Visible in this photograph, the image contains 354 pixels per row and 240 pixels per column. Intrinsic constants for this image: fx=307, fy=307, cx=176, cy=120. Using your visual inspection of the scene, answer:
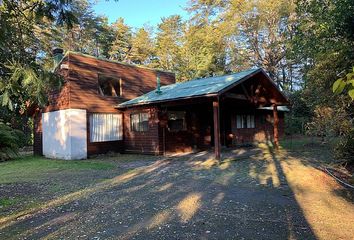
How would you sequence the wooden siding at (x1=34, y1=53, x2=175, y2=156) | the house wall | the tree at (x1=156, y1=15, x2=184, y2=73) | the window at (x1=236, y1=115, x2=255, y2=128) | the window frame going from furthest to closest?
the tree at (x1=156, y1=15, x2=184, y2=73) < the window at (x1=236, y1=115, x2=255, y2=128) < the window frame < the house wall < the wooden siding at (x1=34, y1=53, x2=175, y2=156)

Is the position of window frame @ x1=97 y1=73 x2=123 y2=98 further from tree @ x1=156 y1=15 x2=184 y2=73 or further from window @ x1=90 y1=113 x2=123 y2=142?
tree @ x1=156 y1=15 x2=184 y2=73

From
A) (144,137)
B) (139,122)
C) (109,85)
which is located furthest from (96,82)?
(144,137)

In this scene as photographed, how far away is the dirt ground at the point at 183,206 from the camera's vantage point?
4.28 meters

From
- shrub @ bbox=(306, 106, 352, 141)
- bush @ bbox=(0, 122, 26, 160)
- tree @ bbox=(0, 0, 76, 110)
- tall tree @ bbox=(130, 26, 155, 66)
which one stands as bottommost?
bush @ bbox=(0, 122, 26, 160)

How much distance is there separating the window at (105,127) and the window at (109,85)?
4.01 feet

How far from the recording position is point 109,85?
16.7 metres

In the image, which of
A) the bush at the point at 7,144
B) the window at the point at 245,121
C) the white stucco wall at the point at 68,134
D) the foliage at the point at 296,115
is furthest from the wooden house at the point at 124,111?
the foliage at the point at 296,115

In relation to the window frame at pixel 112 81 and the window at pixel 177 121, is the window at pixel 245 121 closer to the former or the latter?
the window at pixel 177 121

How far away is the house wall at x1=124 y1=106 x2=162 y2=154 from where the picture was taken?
14811 millimetres

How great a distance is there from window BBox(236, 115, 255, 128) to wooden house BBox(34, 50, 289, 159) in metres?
2.29

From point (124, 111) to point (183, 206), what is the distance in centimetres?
1168

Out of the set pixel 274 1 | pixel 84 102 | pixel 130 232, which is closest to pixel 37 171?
pixel 84 102

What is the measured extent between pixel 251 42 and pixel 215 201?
29152 mm

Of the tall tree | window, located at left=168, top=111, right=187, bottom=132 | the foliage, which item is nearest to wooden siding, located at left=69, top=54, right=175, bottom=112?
window, located at left=168, top=111, right=187, bottom=132
